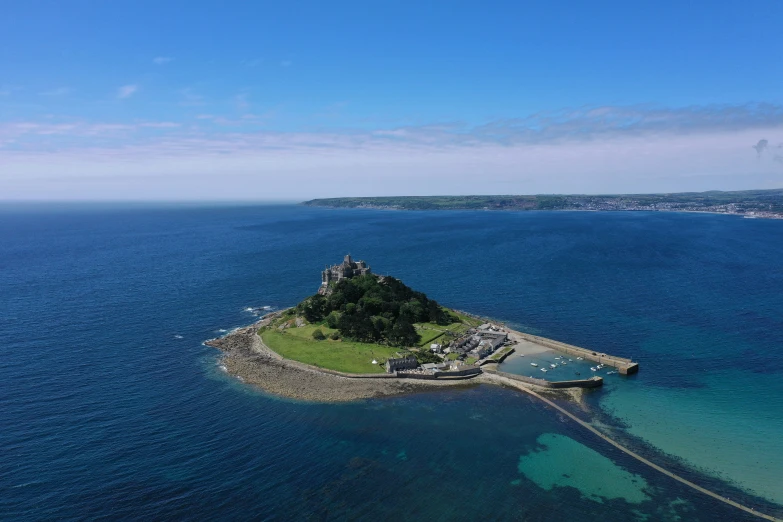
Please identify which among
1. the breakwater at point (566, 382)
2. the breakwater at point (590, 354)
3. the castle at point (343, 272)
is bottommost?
the breakwater at point (566, 382)

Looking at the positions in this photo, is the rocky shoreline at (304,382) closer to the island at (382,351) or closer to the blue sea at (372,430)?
the island at (382,351)

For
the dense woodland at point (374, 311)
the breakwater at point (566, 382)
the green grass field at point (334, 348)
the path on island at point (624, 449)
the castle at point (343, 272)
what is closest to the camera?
the path on island at point (624, 449)

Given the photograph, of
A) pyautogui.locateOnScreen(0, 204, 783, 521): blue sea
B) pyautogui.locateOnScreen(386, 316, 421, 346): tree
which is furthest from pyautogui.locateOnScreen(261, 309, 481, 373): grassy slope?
pyautogui.locateOnScreen(0, 204, 783, 521): blue sea

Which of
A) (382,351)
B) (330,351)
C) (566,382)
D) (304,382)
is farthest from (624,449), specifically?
(330,351)

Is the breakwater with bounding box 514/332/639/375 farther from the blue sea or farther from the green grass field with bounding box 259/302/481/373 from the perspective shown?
the green grass field with bounding box 259/302/481/373

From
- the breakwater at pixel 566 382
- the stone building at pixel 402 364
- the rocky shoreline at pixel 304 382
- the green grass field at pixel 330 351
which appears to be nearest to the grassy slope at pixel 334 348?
the green grass field at pixel 330 351

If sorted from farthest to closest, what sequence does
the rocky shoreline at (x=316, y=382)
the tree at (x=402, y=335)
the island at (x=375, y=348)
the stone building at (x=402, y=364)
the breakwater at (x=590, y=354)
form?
the tree at (x=402, y=335) → the breakwater at (x=590, y=354) → the stone building at (x=402, y=364) → the island at (x=375, y=348) → the rocky shoreline at (x=316, y=382)
